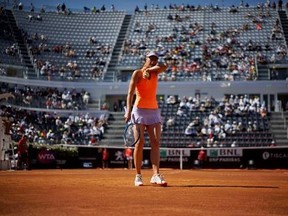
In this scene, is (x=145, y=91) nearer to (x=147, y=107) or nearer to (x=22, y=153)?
(x=147, y=107)

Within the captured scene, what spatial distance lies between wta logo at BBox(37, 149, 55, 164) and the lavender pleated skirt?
56.8 feet

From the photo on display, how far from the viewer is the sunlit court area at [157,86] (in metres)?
24.6

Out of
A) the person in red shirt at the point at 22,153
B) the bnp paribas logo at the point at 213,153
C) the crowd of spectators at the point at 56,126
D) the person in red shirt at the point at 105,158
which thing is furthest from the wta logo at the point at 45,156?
the bnp paribas logo at the point at 213,153

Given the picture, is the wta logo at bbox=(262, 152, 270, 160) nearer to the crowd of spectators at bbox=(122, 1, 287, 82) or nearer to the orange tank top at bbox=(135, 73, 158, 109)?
the crowd of spectators at bbox=(122, 1, 287, 82)

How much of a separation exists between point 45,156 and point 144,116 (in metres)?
17.5

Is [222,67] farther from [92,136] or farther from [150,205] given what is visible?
[150,205]

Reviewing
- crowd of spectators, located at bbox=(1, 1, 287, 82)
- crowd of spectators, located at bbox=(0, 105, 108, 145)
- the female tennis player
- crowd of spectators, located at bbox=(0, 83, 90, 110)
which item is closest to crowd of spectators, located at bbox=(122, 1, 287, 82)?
crowd of spectators, located at bbox=(1, 1, 287, 82)

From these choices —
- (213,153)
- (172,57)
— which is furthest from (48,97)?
(213,153)

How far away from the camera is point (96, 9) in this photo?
157 feet

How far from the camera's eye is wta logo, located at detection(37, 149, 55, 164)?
24.0 meters

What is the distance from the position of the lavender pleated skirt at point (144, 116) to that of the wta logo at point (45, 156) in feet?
56.8

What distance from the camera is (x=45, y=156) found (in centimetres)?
2420

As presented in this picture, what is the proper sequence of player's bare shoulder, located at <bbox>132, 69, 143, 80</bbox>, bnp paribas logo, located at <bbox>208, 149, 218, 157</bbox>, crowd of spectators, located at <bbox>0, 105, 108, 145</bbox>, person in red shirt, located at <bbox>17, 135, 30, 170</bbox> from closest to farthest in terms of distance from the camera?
player's bare shoulder, located at <bbox>132, 69, 143, 80</bbox> → person in red shirt, located at <bbox>17, 135, 30, 170</bbox> → bnp paribas logo, located at <bbox>208, 149, 218, 157</bbox> → crowd of spectators, located at <bbox>0, 105, 108, 145</bbox>

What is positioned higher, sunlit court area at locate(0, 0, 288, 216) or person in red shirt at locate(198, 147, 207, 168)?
sunlit court area at locate(0, 0, 288, 216)
